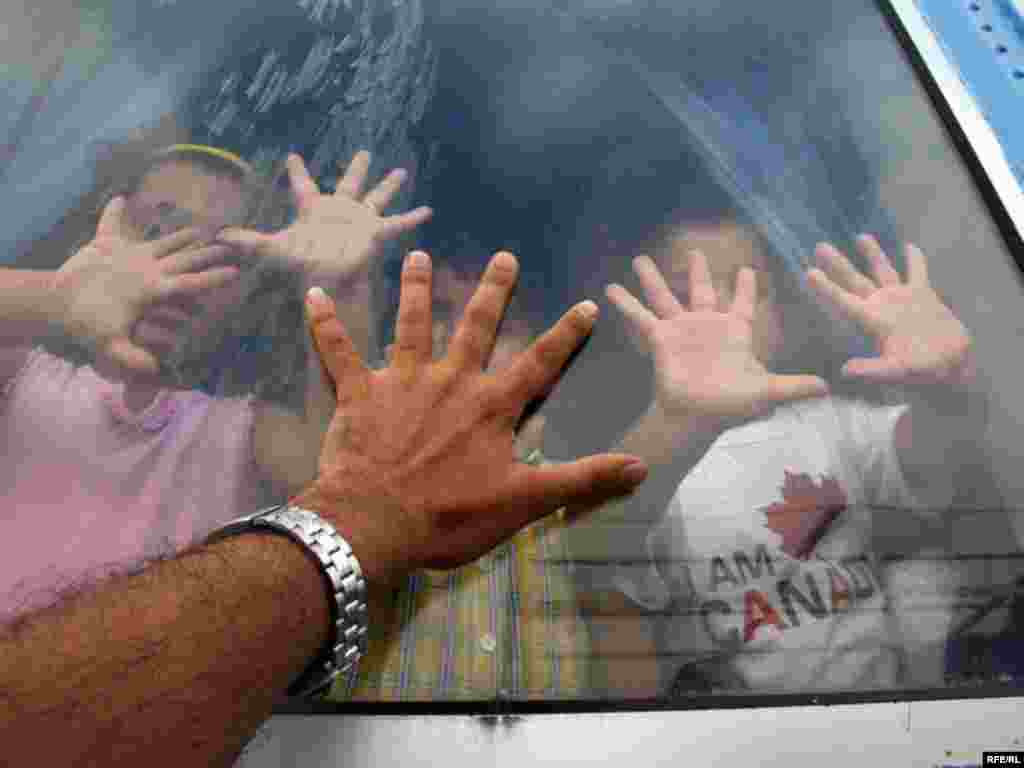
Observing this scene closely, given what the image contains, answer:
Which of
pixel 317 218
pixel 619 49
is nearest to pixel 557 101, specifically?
pixel 619 49

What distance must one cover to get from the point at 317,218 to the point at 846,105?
2.59 ft

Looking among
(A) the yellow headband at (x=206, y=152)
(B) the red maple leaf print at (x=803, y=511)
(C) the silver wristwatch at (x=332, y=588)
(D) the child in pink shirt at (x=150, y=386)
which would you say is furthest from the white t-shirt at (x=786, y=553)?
(A) the yellow headband at (x=206, y=152)

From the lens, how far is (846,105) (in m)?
1.19

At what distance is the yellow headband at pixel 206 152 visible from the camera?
1103mm

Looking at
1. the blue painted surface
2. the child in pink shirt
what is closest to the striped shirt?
the child in pink shirt

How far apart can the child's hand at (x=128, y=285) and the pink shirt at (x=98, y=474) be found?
44 mm

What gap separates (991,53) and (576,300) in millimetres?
857

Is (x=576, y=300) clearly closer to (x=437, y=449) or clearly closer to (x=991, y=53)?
(x=437, y=449)

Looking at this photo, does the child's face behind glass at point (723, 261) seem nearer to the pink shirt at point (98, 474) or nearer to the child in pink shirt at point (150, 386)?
the child in pink shirt at point (150, 386)

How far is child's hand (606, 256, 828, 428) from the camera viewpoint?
35.8 inches

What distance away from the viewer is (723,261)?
1032mm

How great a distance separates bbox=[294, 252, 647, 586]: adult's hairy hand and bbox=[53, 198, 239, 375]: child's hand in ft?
0.51

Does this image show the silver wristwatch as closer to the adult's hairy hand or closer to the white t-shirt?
the adult's hairy hand

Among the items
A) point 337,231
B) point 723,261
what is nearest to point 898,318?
point 723,261
